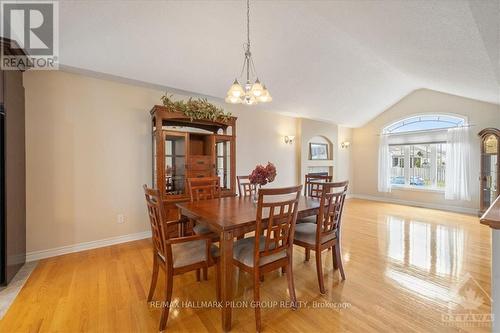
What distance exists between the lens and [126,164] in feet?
11.5

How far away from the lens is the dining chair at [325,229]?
7.00 ft

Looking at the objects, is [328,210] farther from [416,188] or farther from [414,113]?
[414,113]

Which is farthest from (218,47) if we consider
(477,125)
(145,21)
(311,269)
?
(477,125)

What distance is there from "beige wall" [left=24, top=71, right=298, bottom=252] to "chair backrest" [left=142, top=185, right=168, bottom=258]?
6.42 feet

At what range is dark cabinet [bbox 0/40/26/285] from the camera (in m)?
2.17

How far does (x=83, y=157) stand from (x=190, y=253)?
8.00ft

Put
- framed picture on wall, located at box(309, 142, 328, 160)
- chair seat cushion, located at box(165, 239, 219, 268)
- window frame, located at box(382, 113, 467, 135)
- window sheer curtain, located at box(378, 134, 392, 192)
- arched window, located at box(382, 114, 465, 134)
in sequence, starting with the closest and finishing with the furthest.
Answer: chair seat cushion, located at box(165, 239, 219, 268) < window frame, located at box(382, 113, 467, 135) < arched window, located at box(382, 114, 465, 134) < framed picture on wall, located at box(309, 142, 328, 160) < window sheer curtain, located at box(378, 134, 392, 192)

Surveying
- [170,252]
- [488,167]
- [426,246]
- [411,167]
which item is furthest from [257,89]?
[411,167]

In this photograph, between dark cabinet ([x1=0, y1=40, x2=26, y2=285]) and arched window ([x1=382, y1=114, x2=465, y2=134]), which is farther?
arched window ([x1=382, y1=114, x2=465, y2=134])

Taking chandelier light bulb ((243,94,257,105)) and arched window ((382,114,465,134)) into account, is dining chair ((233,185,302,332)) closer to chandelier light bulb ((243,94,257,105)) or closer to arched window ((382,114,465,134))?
chandelier light bulb ((243,94,257,105))

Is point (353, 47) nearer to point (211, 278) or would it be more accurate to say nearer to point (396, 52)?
point (396, 52)

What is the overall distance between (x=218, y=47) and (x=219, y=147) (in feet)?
5.15

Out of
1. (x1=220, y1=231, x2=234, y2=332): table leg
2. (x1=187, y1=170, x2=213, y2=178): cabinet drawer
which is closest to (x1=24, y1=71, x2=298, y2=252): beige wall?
(x1=187, y1=170, x2=213, y2=178): cabinet drawer

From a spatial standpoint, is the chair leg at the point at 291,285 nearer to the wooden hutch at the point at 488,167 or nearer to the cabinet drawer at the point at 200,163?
the cabinet drawer at the point at 200,163
